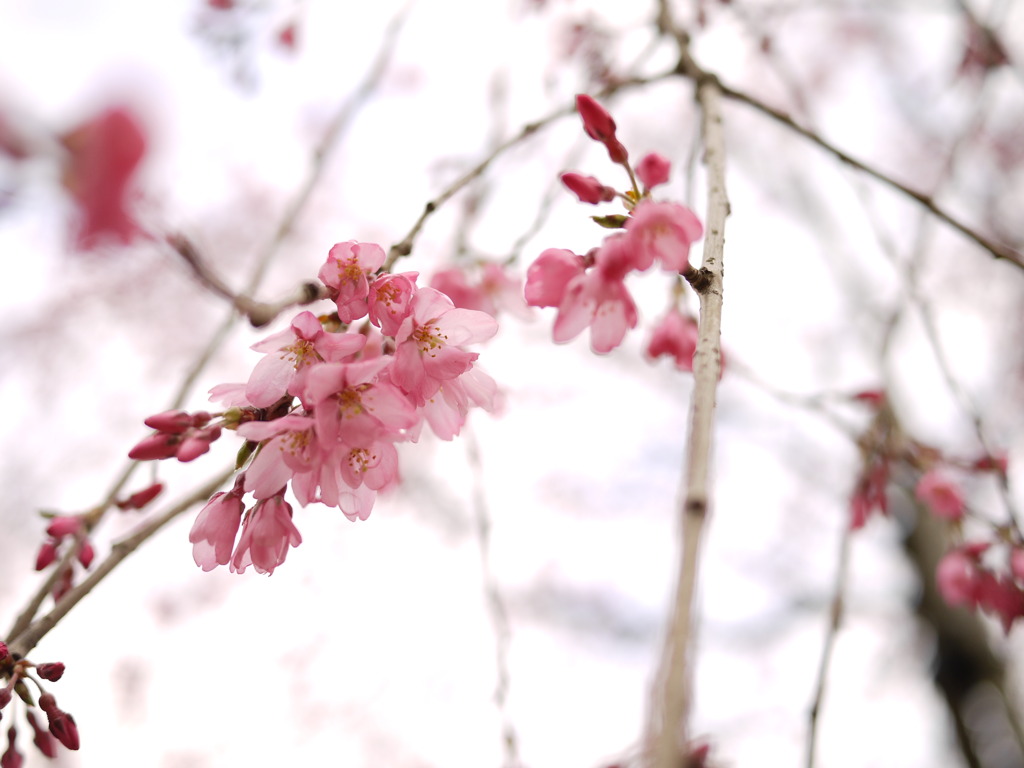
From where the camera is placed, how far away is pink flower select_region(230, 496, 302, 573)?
0.90 metres

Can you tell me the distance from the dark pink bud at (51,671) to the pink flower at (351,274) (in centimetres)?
57

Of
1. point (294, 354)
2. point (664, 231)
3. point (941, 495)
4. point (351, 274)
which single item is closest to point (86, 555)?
point (294, 354)

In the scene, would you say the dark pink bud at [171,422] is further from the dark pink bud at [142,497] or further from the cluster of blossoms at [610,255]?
the cluster of blossoms at [610,255]

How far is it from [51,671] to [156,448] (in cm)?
33

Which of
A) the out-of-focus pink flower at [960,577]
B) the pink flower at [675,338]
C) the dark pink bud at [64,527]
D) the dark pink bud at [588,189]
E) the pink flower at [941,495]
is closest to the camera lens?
the dark pink bud at [588,189]

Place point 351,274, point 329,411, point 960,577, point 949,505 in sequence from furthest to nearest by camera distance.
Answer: point 949,505, point 960,577, point 351,274, point 329,411

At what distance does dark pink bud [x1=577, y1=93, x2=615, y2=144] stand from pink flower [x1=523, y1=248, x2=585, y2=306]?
0.17 meters

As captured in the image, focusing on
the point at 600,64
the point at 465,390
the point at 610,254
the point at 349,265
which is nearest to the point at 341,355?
the point at 349,265

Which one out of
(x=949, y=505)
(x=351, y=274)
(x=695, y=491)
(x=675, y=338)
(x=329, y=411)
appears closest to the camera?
(x=695, y=491)

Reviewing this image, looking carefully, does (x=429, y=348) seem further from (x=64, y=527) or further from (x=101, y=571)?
(x=64, y=527)

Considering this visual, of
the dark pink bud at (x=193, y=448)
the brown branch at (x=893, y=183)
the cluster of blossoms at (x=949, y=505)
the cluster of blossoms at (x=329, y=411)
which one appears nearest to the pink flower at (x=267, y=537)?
the cluster of blossoms at (x=329, y=411)

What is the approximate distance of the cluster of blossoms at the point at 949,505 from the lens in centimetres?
159

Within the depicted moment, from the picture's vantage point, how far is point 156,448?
0.87 meters

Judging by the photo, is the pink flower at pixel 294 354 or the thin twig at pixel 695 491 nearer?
the thin twig at pixel 695 491
